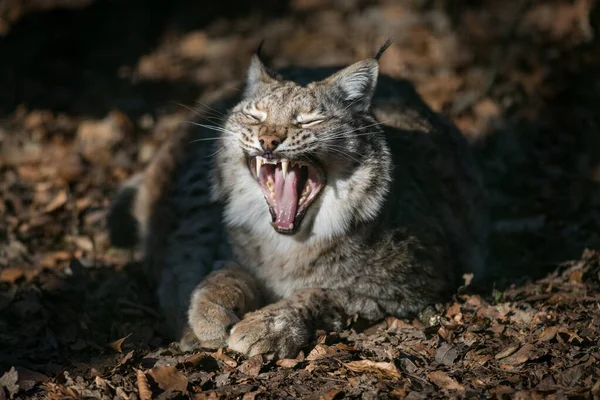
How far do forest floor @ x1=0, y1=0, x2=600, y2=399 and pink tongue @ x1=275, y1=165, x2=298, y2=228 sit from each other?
2.44 feet

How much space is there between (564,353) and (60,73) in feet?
22.8

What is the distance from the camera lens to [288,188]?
4996mm

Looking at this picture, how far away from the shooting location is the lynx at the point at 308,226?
4938 millimetres

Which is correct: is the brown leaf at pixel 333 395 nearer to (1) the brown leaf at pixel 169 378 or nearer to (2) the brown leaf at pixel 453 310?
(1) the brown leaf at pixel 169 378

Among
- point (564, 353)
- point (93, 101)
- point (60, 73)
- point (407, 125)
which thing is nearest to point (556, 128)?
point (407, 125)

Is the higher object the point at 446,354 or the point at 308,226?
the point at 308,226

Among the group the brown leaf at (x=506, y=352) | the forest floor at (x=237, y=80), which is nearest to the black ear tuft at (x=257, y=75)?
the forest floor at (x=237, y=80)

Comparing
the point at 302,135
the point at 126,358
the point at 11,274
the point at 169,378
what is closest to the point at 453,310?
the point at 302,135

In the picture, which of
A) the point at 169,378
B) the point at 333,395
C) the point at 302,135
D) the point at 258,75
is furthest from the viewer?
the point at 258,75

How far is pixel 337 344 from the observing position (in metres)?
4.91

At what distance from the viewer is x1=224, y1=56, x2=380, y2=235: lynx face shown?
15.9 ft

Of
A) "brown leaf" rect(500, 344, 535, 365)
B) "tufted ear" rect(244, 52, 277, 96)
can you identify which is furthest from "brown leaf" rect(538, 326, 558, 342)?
"tufted ear" rect(244, 52, 277, 96)

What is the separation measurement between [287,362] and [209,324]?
1.82ft

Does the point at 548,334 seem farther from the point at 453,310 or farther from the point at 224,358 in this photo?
the point at 224,358
